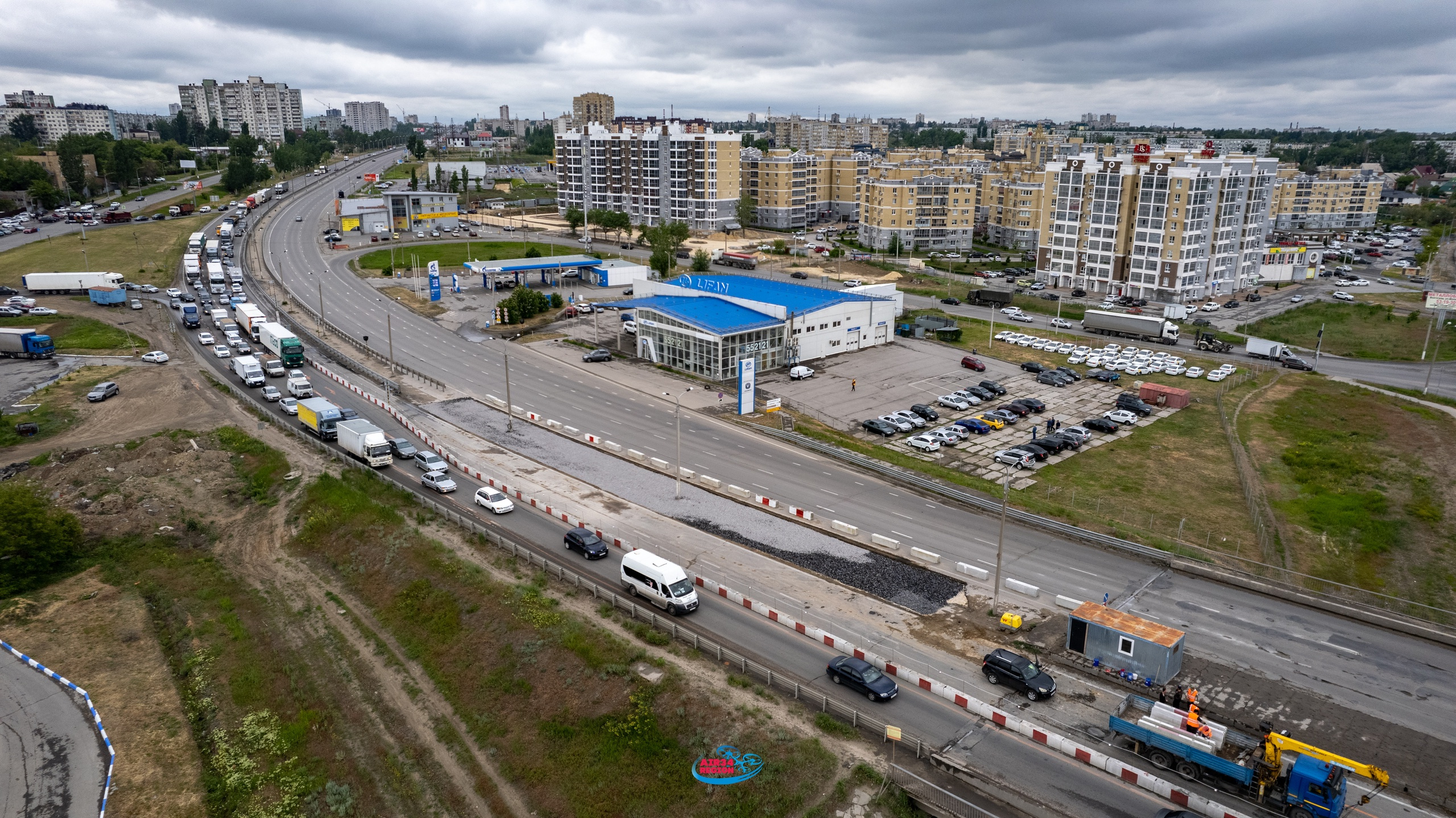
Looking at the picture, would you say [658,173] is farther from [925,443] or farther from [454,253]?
[925,443]

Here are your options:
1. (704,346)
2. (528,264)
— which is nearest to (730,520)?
(704,346)

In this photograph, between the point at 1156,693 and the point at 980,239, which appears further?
the point at 980,239

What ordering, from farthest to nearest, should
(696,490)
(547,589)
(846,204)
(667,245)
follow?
(846,204) < (667,245) < (696,490) < (547,589)

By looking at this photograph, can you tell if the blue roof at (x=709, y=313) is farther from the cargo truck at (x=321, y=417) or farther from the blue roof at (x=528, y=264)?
the blue roof at (x=528, y=264)

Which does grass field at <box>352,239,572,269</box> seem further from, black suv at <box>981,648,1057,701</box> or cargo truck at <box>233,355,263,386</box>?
black suv at <box>981,648,1057,701</box>

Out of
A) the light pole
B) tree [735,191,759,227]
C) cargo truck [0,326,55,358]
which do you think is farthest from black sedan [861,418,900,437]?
tree [735,191,759,227]

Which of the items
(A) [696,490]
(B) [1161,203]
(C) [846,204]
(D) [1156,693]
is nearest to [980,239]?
(C) [846,204]

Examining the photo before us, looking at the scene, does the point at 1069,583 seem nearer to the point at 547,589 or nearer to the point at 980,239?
the point at 547,589
